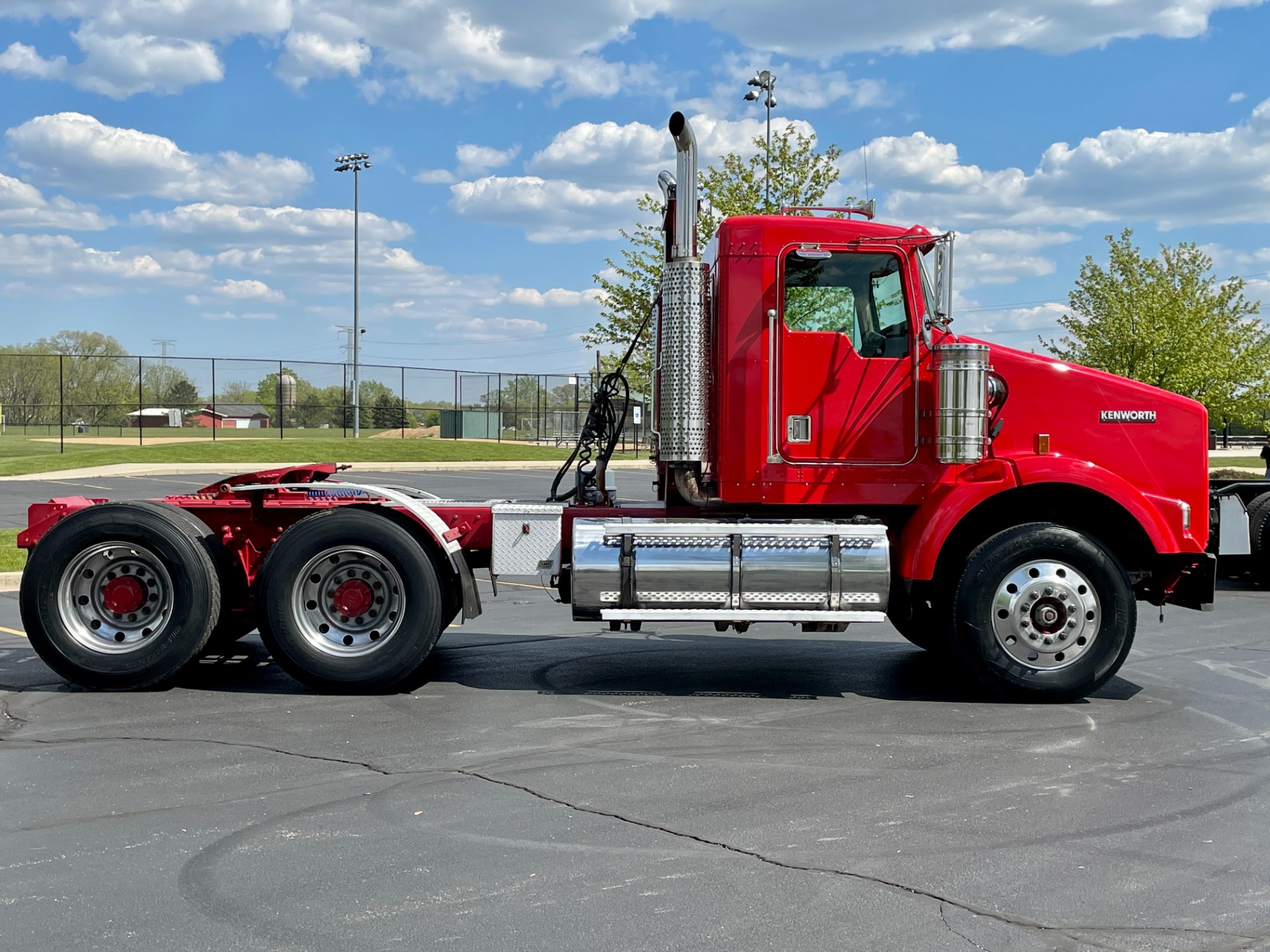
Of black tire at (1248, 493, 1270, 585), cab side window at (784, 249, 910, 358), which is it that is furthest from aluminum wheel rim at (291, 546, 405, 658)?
black tire at (1248, 493, 1270, 585)

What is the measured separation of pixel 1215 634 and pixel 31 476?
28.5 meters

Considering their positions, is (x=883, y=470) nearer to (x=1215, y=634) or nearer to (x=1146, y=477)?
(x=1146, y=477)

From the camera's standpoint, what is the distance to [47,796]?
18.0 ft

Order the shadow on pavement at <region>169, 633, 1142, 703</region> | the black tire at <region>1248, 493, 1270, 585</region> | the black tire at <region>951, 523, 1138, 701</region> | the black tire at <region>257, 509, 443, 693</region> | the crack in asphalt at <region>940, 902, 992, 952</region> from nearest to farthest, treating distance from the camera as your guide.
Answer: the crack in asphalt at <region>940, 902, 992, 952</region>, the black tire at <region>951, 523, 1138, 701</region>, the black tire at <region>257, 509, 443, 693</region>, the shadow on pavement at <region>169, 633, 1142, 703</region>, the black tire at <region>1248, 493, 1270, 585</region>

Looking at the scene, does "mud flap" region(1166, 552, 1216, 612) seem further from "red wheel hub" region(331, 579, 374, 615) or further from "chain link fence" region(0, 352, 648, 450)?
"chain link fence" region(0, 352, 648, 450)

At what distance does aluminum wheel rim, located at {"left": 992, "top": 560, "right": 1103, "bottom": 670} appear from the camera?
24.5ft

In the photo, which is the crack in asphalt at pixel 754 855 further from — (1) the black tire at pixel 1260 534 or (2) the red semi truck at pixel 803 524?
(1) the black tire at pixel 1260 534

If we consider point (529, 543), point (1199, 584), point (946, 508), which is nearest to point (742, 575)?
point (946, 508)

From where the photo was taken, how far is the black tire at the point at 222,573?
7770 millimetres

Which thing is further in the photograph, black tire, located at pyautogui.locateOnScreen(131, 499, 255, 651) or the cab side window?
black tire, located at pyautogui.locateOnScreen(131, 499, 255, 651)

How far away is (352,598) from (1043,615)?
443cm

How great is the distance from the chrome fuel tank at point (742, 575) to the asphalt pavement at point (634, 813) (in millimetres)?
617

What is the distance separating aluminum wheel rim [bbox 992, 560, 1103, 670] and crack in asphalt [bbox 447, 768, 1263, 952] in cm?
324

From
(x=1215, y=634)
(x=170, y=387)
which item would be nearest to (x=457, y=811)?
(x=1215, y=634)
